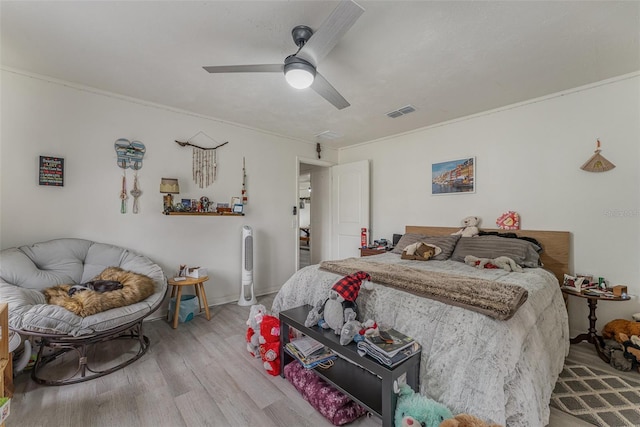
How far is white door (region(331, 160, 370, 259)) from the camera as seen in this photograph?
4410 mm

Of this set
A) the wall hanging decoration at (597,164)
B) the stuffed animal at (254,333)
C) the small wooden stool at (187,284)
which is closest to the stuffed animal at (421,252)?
the wall hanging decoration at (597,164)

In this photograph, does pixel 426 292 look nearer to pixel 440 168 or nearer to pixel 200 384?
pixel 200 384

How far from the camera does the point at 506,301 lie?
146 centimetres

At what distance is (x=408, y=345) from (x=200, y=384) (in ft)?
4.89

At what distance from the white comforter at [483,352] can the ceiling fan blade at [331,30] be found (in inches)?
64.0

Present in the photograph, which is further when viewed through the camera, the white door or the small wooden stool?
the white door

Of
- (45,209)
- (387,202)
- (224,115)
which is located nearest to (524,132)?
(387,202)

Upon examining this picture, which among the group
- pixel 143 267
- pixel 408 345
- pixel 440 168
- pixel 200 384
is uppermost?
pixel 440 168

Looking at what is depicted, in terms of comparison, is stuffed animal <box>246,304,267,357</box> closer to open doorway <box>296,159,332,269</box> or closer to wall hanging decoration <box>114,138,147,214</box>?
wall hanging decoration <box>114,138,147,214</box>

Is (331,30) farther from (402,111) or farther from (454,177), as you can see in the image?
(454,177)

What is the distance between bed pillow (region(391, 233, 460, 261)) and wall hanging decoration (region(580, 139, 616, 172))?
134cm

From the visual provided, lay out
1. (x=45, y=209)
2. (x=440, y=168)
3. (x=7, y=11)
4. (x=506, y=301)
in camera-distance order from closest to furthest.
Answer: (x=506, y=301) → (x=7, y=11) → (x=45, y=209) → (x=440, y=168)

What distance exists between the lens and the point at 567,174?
270 cm

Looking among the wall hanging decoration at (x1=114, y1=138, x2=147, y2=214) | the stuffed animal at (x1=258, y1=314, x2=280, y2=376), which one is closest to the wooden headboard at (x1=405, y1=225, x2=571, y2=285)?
the stuffed animal at (x1=258, y1=314, x2=280, y2=376)
